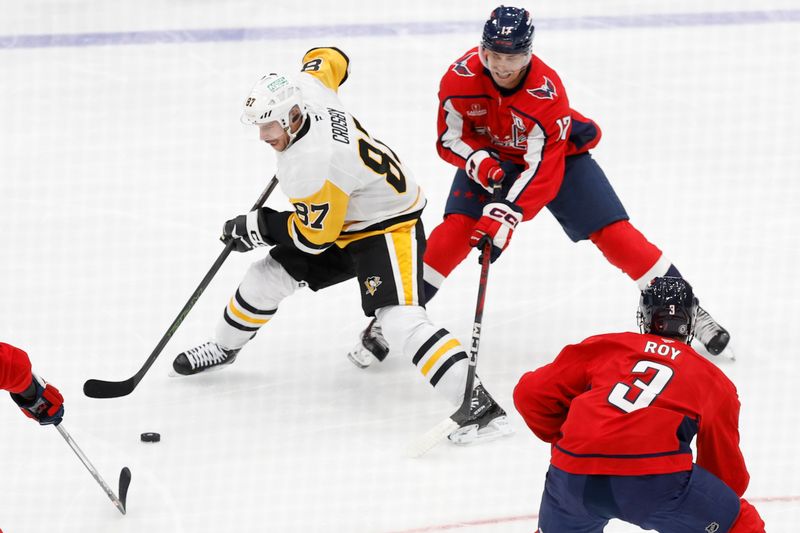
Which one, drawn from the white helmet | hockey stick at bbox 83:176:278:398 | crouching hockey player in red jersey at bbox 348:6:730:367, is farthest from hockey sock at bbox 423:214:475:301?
the white helmet

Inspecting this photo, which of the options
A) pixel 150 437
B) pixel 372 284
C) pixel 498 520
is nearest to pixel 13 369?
pixel 150 437

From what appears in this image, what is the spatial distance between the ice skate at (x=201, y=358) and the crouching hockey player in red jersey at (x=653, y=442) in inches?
62.2

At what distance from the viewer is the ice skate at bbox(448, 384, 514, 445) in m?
3.27

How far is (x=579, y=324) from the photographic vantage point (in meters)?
3.98

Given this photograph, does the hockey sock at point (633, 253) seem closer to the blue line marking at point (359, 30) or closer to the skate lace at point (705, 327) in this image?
the skate lace at point (705, 327)

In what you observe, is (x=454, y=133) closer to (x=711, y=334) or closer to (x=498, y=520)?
(x=711, y=334)

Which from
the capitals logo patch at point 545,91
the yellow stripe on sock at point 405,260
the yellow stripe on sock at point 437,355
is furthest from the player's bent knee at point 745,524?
the capitals logo patch at point 545,91

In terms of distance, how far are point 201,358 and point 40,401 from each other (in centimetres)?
93

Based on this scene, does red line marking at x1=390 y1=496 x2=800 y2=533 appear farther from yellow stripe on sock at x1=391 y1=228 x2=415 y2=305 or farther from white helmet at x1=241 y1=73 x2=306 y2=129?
white helmet at x1=241 y1=73 x2=306 y2=129

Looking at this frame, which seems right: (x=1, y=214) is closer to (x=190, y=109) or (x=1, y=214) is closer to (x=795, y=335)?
(x=190, y=109)

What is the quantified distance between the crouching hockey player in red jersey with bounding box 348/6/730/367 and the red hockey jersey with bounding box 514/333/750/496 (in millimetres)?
1137

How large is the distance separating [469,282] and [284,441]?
3.80 feet

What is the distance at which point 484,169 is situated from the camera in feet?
11.5

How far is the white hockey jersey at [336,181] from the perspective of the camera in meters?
3.18
